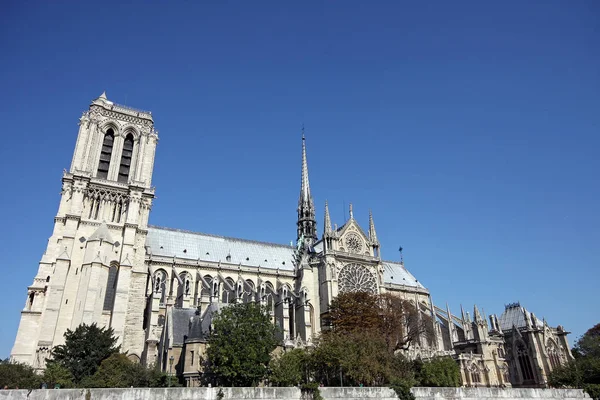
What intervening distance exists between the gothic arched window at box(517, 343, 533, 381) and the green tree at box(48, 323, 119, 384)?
45391 mm

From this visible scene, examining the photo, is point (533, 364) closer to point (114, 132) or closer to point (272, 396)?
point (272, 396)

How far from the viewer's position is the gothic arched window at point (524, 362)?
49.6m

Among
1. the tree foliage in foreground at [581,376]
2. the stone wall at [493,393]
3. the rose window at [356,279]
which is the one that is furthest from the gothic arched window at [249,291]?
the tree foliage in foreground at [581,376]

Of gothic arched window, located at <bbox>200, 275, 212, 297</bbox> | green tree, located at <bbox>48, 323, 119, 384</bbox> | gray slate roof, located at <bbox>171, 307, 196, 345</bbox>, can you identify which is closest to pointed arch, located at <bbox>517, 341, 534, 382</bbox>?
gothic arched window, located at <bbox>200, 275, 212, 297</bbox>

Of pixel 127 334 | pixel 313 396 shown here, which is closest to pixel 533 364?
pixel 313 396

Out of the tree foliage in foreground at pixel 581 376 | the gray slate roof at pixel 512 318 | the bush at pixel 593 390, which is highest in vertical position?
the gray slate roof at pixel 512 318

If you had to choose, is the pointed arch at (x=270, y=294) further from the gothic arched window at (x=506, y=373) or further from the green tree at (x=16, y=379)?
the gothic arched window at (x=506, y=373)

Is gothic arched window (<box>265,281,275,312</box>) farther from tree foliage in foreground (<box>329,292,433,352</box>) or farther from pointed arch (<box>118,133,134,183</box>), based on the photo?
pointed arch (<box>118,133,134,183</box>)

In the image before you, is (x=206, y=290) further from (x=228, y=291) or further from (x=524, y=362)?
(x=524, y=362)

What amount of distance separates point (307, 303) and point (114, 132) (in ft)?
105

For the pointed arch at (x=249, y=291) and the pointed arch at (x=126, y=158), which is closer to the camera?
the pointed arch at (x=249, y=291)

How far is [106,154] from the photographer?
51.4 metres

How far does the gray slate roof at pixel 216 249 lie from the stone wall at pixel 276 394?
30978 millimetres

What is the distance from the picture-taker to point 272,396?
83.6 ft
